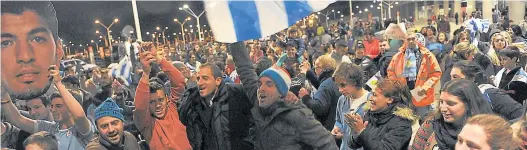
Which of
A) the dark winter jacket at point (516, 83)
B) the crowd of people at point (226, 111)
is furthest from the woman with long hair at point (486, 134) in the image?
the dark winter jacket at point (516, 83)

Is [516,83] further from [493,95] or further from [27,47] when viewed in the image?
[27,47]

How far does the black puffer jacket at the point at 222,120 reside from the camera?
379cm

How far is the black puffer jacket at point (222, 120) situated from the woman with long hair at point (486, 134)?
151 cm

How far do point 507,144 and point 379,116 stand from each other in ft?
3.21

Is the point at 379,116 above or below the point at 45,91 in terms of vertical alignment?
below

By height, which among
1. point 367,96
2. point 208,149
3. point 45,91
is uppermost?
point 45,91

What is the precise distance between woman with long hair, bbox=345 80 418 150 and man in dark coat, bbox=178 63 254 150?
76cm

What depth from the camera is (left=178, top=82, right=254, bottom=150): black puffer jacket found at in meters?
3.79

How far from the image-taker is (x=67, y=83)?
5527 mm

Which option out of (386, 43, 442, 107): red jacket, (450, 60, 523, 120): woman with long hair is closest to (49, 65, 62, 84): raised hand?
(450, 60, 523, 120): woman with long hair

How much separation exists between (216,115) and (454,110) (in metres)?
1.63

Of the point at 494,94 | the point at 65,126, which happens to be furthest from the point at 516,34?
the point at 65,126

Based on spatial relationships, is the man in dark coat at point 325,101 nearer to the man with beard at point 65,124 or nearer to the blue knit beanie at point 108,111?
the blue knit beanie at point 108,111

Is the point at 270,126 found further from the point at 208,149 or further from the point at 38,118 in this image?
the point at 38,118
